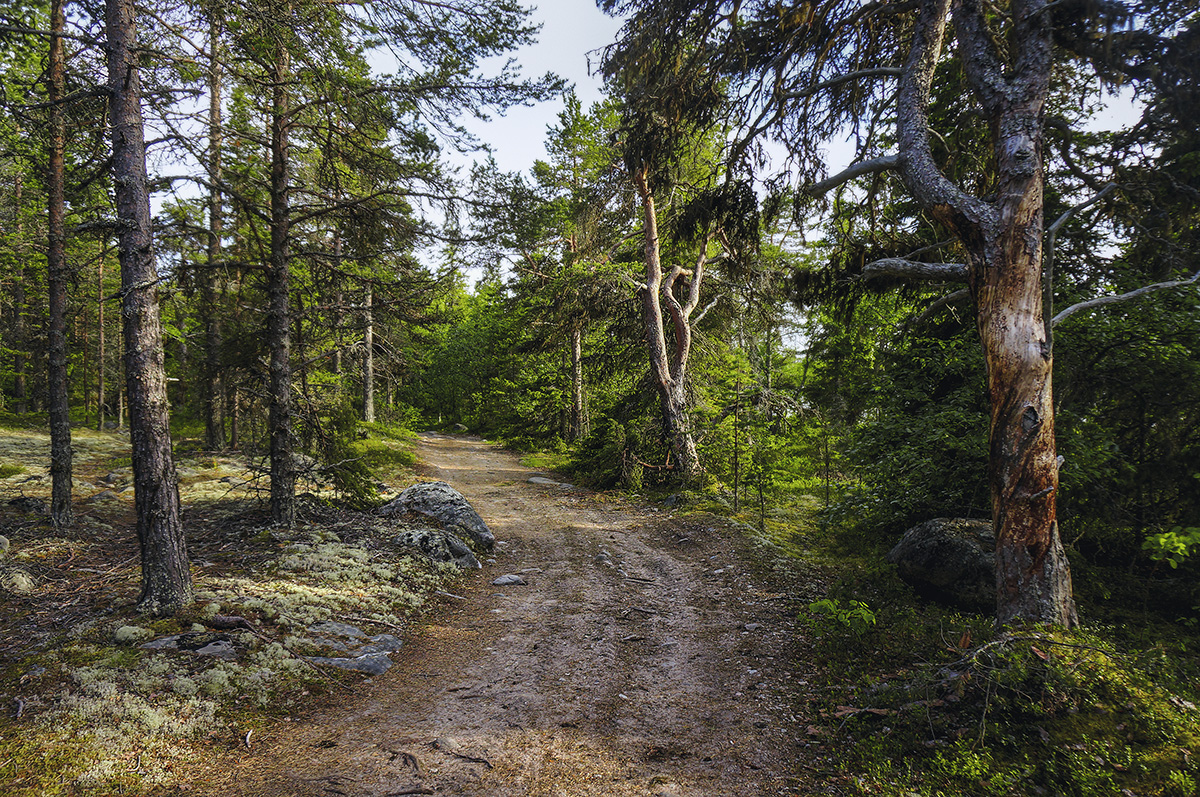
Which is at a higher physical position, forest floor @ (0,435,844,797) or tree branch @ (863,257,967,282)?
tree branch @ (863,257,967,282)

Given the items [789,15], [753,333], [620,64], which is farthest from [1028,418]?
[753,333]

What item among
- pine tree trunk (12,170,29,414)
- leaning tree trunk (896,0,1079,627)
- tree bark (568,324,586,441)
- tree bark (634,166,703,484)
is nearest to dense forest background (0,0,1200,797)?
leaning tree trunk (896,0,1079,627)

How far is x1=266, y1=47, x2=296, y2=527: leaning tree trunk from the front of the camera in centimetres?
810

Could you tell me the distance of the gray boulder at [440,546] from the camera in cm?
824

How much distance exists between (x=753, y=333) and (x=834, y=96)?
11658 millimetres

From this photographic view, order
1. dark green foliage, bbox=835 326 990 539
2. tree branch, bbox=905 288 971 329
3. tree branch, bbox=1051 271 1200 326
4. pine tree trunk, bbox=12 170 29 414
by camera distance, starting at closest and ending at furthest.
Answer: tree branch, bbox=1051 271 1200 326
tree branch, bbox=905 288 971 329
dark green foliage, bbox=835 326 990 539
pine tree trunk, bbox=12 170 29 414

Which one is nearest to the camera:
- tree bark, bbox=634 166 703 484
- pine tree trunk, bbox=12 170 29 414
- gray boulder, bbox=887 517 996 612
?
gray boulder, bbox=887 517 996 612

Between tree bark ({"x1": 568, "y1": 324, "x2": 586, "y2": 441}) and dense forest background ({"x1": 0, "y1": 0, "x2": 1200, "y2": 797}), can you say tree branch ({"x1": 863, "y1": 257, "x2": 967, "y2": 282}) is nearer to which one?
dense forest background ({"x1": 0, "y1": 0, "x2": 1200, "y2": 797})

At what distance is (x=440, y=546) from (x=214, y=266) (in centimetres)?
538

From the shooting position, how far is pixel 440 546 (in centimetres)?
838

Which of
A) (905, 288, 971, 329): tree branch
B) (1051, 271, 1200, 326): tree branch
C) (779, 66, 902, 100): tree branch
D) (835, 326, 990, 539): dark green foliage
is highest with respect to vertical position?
(779, 66, 902, 100): tree branch

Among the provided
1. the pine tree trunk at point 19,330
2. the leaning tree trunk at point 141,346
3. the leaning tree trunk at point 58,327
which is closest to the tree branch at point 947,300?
the leaning tree trunk at point 141,346

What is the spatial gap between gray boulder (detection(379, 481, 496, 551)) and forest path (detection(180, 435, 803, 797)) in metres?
1.06

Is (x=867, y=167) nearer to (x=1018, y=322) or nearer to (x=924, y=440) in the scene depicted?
(x=1018, y=322)
